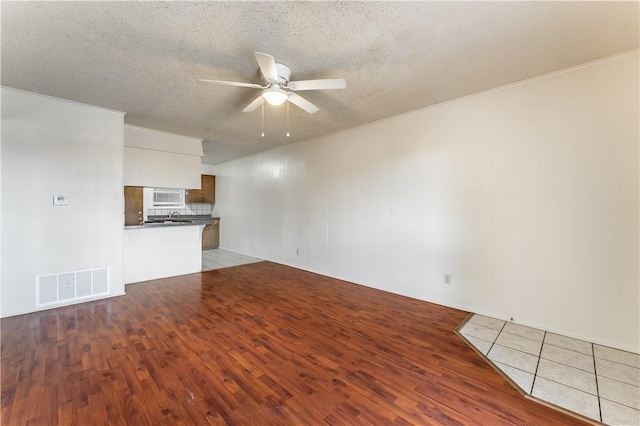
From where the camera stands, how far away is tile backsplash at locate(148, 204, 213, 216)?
5906mm

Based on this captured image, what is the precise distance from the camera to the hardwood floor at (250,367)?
158 centimetres

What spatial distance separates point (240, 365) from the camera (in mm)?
2068

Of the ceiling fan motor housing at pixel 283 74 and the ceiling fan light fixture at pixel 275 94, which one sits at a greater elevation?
the ceiling fan motor housing at pixel 283 74

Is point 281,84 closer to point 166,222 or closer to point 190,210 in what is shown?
point 166,222

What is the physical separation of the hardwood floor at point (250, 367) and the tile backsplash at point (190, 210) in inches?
114

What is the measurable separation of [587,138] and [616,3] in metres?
1.16

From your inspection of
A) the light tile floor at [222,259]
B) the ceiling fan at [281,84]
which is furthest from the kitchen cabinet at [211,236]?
the ceiling fan at [281,84]

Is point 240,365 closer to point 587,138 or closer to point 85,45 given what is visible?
point 85,45

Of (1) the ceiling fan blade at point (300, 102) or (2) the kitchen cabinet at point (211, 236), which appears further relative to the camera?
(2) the kitchen cabinet at point (211, 236)

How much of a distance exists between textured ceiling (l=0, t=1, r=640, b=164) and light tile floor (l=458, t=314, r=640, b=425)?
264 cm

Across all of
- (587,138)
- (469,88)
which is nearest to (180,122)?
(469,88)

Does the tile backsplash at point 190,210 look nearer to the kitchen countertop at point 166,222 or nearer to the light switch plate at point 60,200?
the kitchen countertop at point 166,222

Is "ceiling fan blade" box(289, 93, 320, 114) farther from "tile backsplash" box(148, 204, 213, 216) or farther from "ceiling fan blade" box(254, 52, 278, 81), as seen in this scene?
"tile backsplash" box(148, 204, 213, 216)

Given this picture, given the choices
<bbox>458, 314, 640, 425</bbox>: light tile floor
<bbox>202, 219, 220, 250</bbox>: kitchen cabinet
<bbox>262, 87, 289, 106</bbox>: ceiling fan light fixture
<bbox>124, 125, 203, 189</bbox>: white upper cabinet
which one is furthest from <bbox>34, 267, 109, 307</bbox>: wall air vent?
<bbox>458, 314, 640, 425</bbox>: light tile floor
